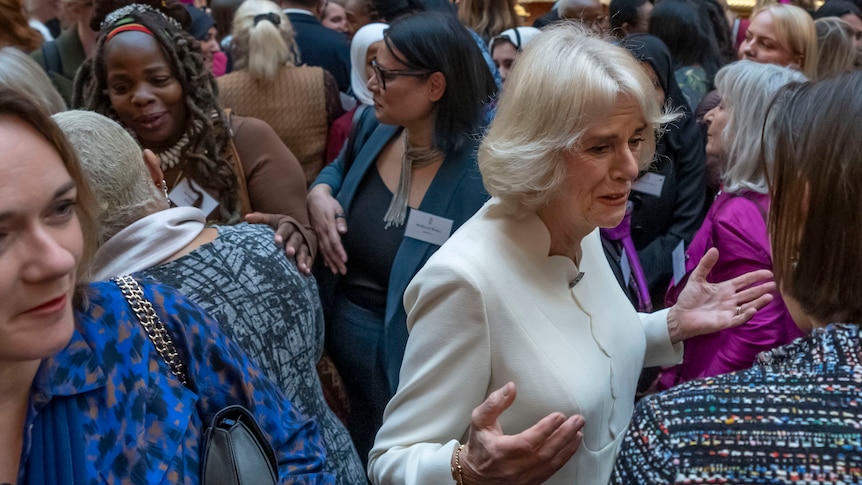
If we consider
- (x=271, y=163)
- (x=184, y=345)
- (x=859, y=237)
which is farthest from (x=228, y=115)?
(x=859, y=237)

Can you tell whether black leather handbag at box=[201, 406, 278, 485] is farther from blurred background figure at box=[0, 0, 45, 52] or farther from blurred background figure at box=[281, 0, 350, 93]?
blurred background figure at box=[281, 0, 350, 93]

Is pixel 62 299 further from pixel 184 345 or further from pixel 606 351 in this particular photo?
pixel 606 351

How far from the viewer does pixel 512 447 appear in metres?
1.69

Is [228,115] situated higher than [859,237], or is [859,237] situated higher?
[859,237]

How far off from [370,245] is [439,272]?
117cm

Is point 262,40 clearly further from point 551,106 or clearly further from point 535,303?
point 535,303

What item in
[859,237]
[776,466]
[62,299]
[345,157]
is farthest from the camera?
[345,157]

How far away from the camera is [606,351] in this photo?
2014 mm

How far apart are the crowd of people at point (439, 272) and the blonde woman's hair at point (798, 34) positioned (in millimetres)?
955

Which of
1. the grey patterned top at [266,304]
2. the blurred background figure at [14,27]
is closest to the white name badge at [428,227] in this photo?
the grey patterned top at [266,304]

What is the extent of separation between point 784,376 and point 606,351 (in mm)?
827

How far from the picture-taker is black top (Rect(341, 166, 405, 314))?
9.78 ft

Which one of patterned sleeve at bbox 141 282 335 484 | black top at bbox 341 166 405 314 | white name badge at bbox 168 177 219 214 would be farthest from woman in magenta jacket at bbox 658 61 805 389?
white name badge at bbox 168 177 219 214

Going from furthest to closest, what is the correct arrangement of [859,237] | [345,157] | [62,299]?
[345,157], [62,299], [859,237]
